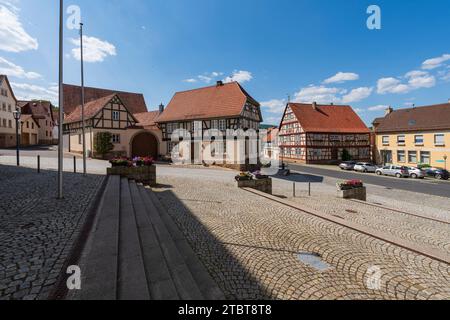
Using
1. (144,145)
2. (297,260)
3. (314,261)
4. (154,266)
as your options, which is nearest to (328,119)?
(144,145)

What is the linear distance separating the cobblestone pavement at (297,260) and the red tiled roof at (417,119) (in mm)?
34233

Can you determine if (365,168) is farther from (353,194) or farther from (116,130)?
(116,130)

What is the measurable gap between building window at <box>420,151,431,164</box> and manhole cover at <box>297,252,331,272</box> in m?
35.9

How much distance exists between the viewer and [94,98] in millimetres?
36812

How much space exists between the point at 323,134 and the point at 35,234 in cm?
3705

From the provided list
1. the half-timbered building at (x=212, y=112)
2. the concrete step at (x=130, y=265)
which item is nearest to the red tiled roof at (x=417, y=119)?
the half-timbered building at (x=212, y=112)

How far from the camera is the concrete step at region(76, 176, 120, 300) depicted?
2.83 m

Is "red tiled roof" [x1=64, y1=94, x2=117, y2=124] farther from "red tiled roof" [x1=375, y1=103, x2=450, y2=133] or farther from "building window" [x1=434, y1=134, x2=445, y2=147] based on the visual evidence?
"building window" [x1=434, y1=134, x2=445, y2=147]

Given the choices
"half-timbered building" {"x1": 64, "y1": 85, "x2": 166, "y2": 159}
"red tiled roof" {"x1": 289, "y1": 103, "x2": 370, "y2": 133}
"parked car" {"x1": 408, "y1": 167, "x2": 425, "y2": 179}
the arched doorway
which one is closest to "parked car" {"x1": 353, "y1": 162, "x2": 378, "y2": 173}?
"parked car" {"x1": 408, "y1": 167, "x2": 425, "y2": 179}

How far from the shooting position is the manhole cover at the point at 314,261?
13.9ft
